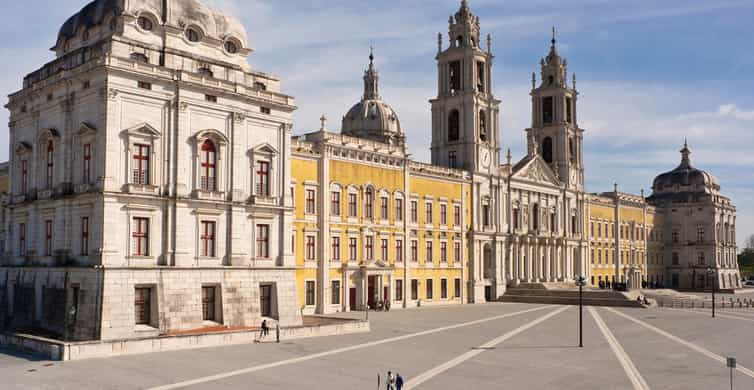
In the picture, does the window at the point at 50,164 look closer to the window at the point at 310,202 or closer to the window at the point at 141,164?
the window at the point at 141,164

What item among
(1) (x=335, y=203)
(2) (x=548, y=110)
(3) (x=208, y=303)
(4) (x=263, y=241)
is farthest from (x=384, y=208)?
(2) (x=548, y=110)

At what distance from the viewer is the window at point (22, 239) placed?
39969 mm

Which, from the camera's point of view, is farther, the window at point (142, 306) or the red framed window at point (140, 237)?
the red framed window at point (140, 237)

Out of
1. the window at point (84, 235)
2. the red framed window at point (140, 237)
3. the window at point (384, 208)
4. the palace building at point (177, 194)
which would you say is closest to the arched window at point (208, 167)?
the palace building at point (177, 194)

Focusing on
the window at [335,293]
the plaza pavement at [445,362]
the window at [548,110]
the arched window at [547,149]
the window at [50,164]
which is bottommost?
the plaza pavement at [445,362]

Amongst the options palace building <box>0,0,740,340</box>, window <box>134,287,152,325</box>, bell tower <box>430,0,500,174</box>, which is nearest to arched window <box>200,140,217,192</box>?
palace building <box>0,0,740,340</box>

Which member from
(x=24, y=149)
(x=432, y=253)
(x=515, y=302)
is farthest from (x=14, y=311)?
(x=515, y=302)

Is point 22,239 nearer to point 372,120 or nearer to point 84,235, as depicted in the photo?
point 84,235

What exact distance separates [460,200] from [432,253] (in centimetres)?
627

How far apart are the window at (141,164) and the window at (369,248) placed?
24.0 m

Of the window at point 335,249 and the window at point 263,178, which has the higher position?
the window at point 263,178

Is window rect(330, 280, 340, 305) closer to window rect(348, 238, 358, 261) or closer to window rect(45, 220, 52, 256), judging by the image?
window rect(348, 238, 358, 261)

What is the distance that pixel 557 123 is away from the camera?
85.1m

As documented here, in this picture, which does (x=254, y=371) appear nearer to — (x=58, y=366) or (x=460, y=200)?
(x=58, y=366)
